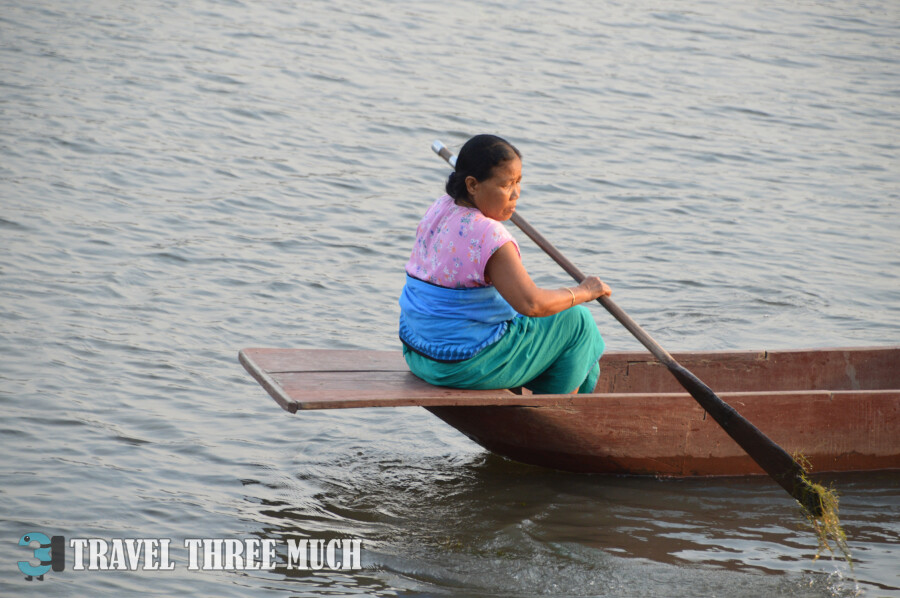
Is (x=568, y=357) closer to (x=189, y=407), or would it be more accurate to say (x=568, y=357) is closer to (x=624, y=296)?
(x=189, y=407)

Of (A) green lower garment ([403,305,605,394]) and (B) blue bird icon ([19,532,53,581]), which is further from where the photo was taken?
(A) green lower garment ([403,305,605,394])

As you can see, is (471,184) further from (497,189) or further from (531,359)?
(531,359)

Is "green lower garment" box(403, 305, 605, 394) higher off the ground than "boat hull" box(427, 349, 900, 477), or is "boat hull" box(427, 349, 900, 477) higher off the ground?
"green lower garment" box(403, 305, 605, 394)

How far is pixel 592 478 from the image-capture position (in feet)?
15.4

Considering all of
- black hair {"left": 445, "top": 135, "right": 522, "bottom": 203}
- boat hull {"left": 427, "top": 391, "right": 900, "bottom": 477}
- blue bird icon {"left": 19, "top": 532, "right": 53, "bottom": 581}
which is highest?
black hair {"left": 445, "top": 135, "right": 522, "bottom": 203}

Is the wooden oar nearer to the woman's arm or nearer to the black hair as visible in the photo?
the woman's arm

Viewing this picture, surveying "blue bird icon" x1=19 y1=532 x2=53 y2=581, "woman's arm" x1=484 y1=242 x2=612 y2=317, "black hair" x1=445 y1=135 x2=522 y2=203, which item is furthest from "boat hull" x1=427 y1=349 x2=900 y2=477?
"blue bird icon" x1=19 y1=532 x2=53 y2=581

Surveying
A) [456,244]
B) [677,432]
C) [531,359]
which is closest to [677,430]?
[677,432]

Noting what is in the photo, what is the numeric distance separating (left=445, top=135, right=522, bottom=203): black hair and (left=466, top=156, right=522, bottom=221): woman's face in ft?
0.05

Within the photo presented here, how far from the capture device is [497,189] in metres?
4.01

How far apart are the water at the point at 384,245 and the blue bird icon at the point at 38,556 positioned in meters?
0.04

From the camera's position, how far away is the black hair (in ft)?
13.0

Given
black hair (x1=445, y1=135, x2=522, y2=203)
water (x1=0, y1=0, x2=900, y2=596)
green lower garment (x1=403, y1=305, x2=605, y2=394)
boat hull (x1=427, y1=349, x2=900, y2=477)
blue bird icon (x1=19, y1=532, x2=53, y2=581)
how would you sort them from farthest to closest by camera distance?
boat hull (x1=427, y1=349, x2=900, y2=477), green lower garment (x1=403, y1=305, x2=605, y2=394), water (x1=0, y1=0, x2=900, y2=596), black hair (x1=445, y1=135, x2=522, y2=203), blue bird icon (x1=19, y1=532, x2=53, y2=581)

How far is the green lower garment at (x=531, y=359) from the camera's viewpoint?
421 cm
